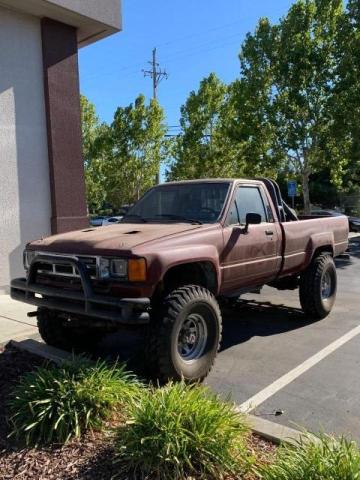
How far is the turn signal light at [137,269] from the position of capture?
4.14 m

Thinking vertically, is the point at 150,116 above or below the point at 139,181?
above

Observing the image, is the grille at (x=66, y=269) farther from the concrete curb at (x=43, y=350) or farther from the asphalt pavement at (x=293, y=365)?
the asphalt pavement at (x=293, y=365)

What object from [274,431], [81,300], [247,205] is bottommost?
[274,431]

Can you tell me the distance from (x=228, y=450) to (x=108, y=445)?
80 centimetres

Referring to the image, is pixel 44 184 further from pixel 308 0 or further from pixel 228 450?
pixel 308 0

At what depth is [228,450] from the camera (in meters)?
2.88

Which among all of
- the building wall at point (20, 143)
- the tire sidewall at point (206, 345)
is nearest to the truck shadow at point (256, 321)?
the tire sidewall at point (206, 345)

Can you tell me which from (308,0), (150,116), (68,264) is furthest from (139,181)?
(68,264)

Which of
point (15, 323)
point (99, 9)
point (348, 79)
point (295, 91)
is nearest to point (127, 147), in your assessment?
point (295, 91)

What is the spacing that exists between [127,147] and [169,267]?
80.9 ft

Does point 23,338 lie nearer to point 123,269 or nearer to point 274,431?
point 123,269

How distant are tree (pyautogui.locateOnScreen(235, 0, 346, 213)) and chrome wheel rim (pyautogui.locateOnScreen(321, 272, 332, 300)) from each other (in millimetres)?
13381

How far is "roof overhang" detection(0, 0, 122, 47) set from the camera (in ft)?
29.5

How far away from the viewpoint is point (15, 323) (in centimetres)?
688
